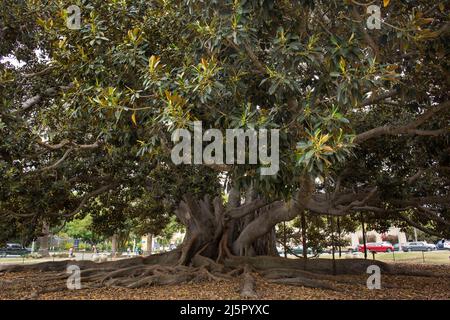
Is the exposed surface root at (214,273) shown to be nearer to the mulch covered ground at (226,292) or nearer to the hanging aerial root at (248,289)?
the hanging aerial root at (248,289)

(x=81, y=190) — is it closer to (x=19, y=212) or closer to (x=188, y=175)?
(x=19, y=212)

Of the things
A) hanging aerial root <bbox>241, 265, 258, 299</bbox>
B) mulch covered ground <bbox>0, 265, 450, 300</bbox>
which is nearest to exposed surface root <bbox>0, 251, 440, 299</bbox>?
hanging aerial root <bbox>241, 265, 258, 299</bbox>

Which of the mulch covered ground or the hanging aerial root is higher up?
the hanging aerial root

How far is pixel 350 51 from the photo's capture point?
13.0 feet

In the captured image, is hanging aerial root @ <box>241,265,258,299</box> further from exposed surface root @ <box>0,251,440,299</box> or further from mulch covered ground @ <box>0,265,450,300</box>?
mulch covered ground @ <box>0,265,450,300</box>

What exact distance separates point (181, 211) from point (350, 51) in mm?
7459

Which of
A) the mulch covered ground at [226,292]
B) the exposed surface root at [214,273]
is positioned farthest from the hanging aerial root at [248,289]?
the mulch covered ground at [226,292]

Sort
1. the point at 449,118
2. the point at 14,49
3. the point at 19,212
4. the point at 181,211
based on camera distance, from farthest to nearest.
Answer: the point at 181,211, the point at 19,212, the point at 14,49, the point at 449,118

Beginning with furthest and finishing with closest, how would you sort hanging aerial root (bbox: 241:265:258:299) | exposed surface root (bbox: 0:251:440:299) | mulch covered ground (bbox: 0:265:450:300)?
exposed surface root (bbox: 0:251:440:299), mulch covered ground (bbox: 0:265:450:300), hanging aerial root (bbox: 241:265:258:299)

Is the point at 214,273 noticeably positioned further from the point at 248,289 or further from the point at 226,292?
the point at 248,289

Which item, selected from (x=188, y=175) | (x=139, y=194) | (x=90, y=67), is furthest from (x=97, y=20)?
Answer: (x=139, y=194)

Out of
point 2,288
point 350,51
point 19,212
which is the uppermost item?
point 350,51

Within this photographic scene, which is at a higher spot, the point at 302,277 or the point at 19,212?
the point at 19,212

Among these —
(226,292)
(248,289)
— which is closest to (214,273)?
(226,292)
